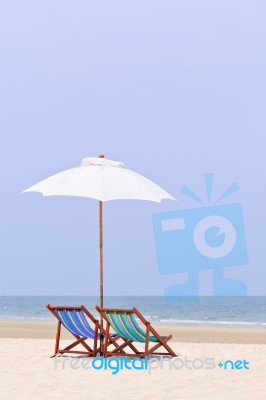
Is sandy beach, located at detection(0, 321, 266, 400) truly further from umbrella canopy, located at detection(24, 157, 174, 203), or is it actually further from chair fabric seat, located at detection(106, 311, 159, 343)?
umbrella canopy, located at detection(24, 157, 174, 203)

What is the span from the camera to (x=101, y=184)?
713 cm

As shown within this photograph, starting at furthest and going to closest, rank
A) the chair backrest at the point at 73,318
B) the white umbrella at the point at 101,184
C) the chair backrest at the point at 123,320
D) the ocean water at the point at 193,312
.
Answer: the ocean water at the point at 193,312
the chair backrest at the point at 73,318
the white umbrella at the point at 101,184
the chair backrest at the point at 123,320

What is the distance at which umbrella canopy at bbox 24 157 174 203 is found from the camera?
709cm

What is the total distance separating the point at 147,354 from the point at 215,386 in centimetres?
149

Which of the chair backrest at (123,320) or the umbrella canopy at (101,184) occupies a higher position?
the umbrella canopy at (101,184)

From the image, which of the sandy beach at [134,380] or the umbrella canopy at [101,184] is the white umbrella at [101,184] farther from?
the sandy beach at [134,380]

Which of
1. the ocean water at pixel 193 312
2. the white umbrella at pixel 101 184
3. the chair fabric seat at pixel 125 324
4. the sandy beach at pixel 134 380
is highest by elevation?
the white umbrella at pixel 101 184

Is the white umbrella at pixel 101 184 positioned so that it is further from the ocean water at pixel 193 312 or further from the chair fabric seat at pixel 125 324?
the ocean water at pixel 193 312

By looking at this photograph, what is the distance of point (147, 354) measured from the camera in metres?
7.32

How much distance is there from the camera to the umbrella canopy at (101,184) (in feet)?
23.3

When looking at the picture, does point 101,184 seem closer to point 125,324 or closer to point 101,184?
point 101,184

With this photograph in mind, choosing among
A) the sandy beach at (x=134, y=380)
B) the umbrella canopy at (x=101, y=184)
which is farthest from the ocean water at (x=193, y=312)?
the umbrella canopy at (x=101, y=184)

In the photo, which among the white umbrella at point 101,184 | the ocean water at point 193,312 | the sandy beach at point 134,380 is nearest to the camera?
the sandy beach at point 134,380

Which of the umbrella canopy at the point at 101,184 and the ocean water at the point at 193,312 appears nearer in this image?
the umbrella canopy at the point at 101,184
